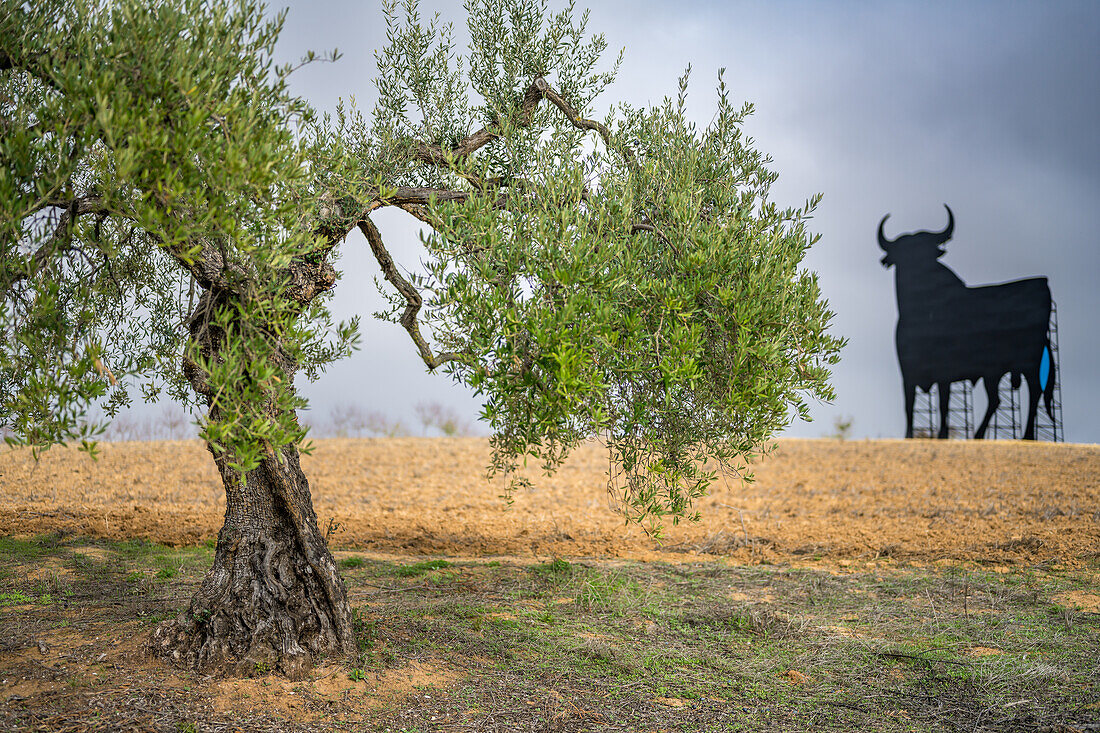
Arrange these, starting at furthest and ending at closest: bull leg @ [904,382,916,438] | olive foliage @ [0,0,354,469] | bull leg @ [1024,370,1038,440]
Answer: bull leg @ [904,382,916,438]
bull leg @ [1024,370,1038,440]
olive foliage @ [0,0,354,469]

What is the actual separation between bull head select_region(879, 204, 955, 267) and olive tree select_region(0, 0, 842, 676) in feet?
78.4

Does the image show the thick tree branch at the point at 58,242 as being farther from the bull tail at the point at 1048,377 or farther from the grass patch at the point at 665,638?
the bull tail at the point at 1048,377

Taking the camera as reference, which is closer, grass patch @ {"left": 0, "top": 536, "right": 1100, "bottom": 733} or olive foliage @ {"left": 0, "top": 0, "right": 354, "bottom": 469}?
olive foliage @ {"left": 0, "top": 0, "right": 354, "bottom": 469}

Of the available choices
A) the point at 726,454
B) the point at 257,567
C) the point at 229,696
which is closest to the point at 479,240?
the point at 726,454

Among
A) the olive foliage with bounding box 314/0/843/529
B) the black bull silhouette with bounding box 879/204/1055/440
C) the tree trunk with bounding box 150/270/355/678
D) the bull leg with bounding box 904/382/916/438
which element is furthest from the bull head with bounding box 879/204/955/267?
the tree trunk with bounding box 150/270/355/678

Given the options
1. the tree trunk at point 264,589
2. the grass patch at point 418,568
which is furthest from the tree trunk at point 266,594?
the grass patch at point 418,568

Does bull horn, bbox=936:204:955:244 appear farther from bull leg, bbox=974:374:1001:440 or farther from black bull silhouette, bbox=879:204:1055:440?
bull leg, bbox=974:374:1001:440

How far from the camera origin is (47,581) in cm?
995

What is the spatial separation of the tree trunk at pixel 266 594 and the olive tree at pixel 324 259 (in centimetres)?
2

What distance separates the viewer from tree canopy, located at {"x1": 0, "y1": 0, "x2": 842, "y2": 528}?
15.7ft

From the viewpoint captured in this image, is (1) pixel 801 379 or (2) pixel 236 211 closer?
(2) pixel 236 211

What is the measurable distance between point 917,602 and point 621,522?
22.3 feet

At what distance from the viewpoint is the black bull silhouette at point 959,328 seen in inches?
1043

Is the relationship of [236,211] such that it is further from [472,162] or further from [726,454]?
[726,454]
